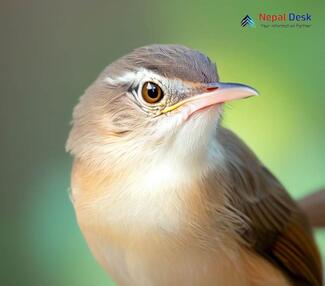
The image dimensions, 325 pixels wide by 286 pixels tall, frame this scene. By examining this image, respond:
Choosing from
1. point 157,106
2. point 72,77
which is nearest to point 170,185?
point 157,106

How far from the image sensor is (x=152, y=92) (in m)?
1.02

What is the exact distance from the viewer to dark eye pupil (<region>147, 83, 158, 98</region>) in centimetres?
101

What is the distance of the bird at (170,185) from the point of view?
1014 millimetres

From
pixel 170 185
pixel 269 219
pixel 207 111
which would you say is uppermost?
pixel 207 111

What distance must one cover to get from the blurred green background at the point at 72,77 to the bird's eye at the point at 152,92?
1.04 ft

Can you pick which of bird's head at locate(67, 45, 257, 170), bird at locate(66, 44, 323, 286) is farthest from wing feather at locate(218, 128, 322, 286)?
bird's head at locate(67, 45, 257, 170)

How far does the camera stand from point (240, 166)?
1.20 meters

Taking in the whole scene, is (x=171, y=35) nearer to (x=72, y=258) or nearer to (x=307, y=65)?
(x=307, y=65)

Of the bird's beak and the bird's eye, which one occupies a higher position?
the bird's eye

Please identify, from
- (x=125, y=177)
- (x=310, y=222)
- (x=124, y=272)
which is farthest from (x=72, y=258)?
(x=310, y=222)

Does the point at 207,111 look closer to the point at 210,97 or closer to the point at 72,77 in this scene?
the point at 210,97

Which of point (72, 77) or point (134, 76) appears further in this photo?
point (72, 77)

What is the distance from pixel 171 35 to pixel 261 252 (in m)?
0.51

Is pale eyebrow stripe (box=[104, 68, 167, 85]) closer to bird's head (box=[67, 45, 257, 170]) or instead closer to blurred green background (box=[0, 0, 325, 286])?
bird's head (box=[67, 45, 257, 170])
